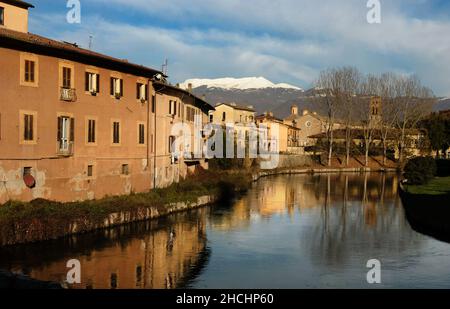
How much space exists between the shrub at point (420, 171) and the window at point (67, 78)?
32.9 metres

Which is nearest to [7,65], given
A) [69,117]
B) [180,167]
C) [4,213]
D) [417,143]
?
[69,117]

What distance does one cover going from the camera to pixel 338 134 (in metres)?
98.4

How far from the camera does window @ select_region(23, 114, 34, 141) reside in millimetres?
25222

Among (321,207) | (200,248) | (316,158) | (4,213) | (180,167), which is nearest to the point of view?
(4,213)

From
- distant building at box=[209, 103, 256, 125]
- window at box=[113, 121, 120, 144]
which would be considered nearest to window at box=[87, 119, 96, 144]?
window at box=[113, 121, 120, 144]

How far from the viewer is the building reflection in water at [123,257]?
59.4 feet

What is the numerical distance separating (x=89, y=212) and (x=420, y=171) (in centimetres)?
3288

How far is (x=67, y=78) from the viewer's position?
90.5ft

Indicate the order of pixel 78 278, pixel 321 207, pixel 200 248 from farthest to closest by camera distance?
pixel 321 207 < pixel 200 248 < pixel 78 278

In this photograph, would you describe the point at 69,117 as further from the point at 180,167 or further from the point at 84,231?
the point at 180,167

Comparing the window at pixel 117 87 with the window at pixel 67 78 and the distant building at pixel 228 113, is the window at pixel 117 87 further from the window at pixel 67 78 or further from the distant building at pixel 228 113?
the distant building at pixel 228 113

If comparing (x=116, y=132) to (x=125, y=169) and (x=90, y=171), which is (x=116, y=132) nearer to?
(x=125, y=169)

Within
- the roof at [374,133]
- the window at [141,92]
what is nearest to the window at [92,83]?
the window at [141,92]
